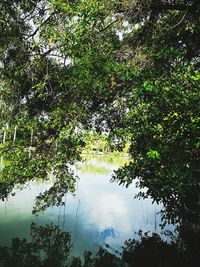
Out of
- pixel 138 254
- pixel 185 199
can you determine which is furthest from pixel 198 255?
pixel 185 199

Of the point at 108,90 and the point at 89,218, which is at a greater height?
the point at 108,90

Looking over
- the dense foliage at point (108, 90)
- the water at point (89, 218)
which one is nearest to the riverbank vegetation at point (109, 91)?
the dense foliage at point (108, 90)

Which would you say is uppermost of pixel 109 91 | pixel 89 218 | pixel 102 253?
Answer: pixel 109 91

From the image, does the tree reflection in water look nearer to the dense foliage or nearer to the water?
the water

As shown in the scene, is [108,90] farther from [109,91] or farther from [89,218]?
[89,218]

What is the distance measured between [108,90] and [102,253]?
23.1 ft

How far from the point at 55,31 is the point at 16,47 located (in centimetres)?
139

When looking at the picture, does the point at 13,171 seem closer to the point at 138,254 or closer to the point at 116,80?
the point at 116,80

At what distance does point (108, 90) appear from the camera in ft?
30.7

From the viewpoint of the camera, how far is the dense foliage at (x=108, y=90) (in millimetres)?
7043

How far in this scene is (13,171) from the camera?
10.7 meters

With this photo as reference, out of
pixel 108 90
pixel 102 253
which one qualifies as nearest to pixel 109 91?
pixel 108 90

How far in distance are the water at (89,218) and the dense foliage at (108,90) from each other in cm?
227

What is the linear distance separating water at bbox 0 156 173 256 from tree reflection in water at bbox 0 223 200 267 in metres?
0.49
